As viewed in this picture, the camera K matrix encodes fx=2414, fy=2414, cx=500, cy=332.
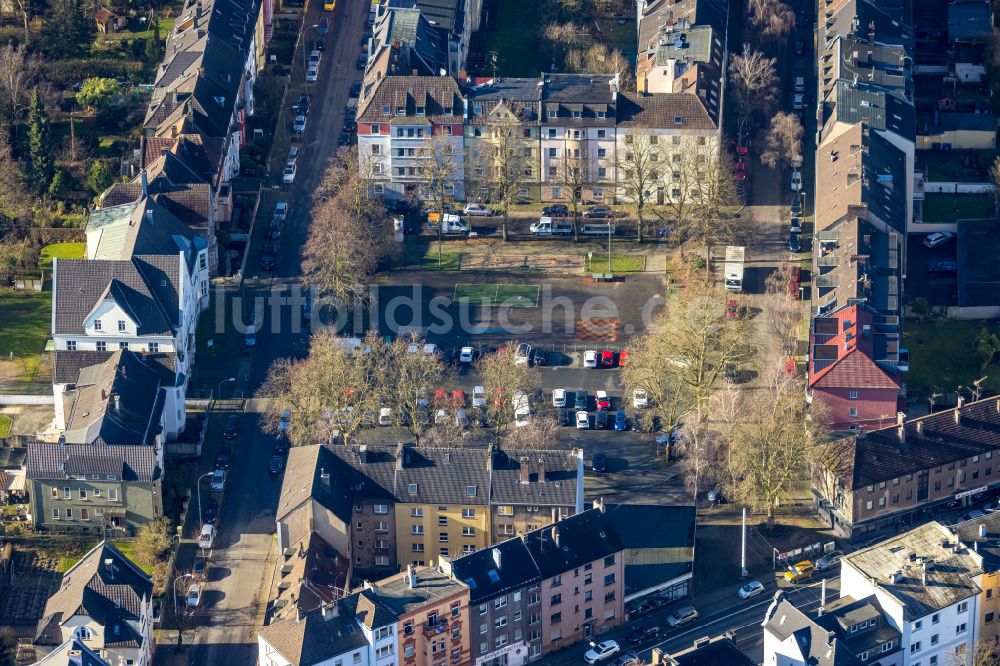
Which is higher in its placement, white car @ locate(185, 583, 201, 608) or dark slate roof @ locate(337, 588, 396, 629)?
Answer: dark slate roof @ locate(337, 588, 396, 629)

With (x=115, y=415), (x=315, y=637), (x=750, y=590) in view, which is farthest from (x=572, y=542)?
(x=115, y=415)

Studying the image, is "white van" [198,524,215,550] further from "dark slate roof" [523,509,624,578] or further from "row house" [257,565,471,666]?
"dark slate roof" [523,509,624,578]

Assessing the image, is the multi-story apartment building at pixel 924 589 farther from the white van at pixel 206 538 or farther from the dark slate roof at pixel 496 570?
the white van at pixel 206 538

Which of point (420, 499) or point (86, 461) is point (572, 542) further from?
point (86, 461)

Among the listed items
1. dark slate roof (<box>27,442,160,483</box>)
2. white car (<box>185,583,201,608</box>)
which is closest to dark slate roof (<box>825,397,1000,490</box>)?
white car (<box>185,583,201,608</box>)

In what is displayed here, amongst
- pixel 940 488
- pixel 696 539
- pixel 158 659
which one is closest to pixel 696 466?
pixel 696 539

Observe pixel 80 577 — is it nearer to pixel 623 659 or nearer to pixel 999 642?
pixel 623 659
